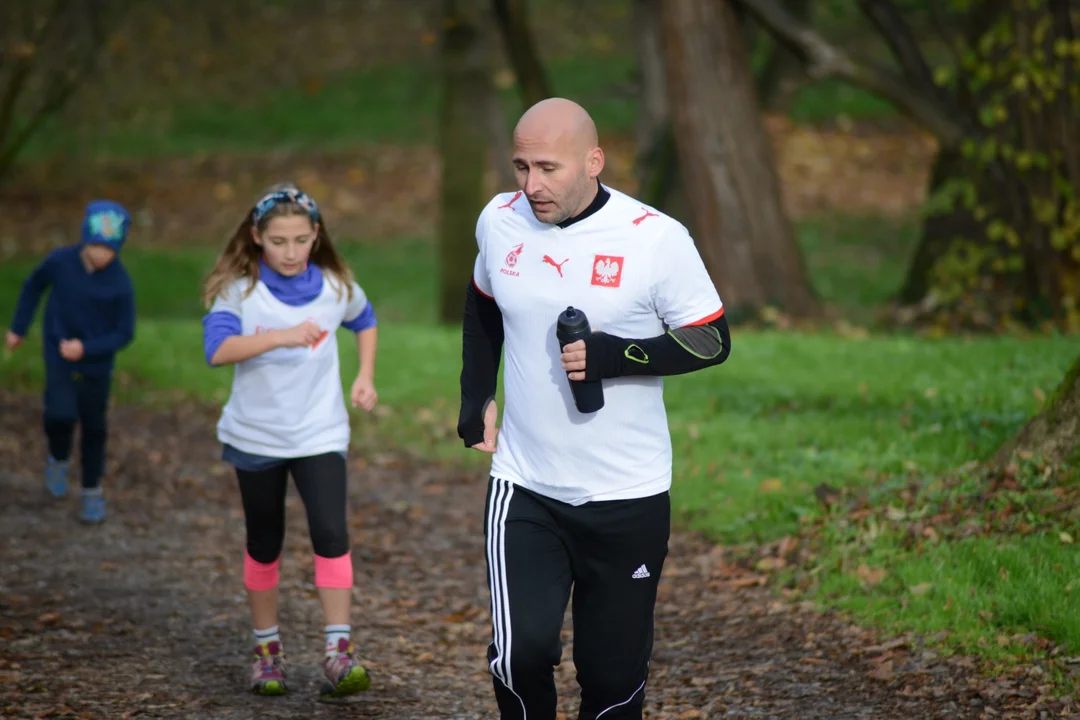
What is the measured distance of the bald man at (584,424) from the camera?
13.6 ft

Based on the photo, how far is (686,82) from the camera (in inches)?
597

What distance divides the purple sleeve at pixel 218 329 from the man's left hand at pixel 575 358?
204cm

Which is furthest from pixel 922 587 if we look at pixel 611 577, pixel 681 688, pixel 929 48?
pixel 929 48

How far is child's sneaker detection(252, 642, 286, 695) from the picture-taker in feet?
19.0

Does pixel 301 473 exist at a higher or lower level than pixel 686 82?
lower

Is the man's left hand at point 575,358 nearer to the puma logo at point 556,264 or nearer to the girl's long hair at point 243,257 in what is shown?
the puma logo at point 556,264

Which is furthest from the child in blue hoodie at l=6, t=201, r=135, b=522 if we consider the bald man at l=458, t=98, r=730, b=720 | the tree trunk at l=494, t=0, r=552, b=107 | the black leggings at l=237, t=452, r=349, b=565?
the tree trunk at l=494, t=0, r=552, b=107

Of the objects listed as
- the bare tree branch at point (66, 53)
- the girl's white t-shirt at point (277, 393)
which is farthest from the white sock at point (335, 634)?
the bare tree branch at point (66, 53)

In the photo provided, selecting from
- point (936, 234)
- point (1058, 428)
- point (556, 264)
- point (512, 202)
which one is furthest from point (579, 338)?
point (936, 234)

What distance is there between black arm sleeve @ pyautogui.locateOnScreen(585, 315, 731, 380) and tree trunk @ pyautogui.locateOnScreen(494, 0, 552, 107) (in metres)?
A: 14.6

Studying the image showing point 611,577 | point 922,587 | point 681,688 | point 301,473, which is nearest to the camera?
point 611,577

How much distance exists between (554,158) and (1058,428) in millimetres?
4197

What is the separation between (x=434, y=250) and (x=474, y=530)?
18.8 meters

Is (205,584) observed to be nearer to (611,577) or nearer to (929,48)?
(611,577)
